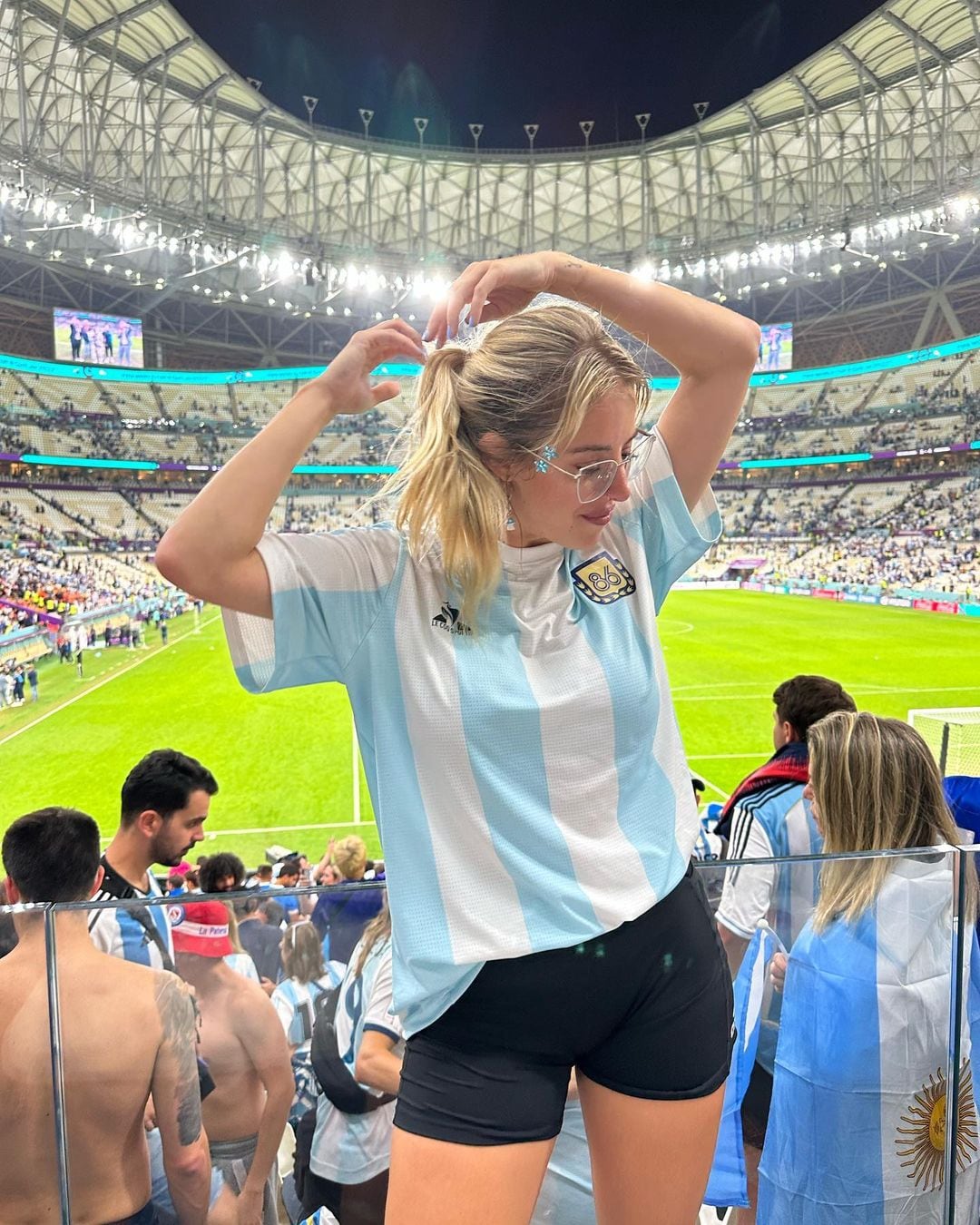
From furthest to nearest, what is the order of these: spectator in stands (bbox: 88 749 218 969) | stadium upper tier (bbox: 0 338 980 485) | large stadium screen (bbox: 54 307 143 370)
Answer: stadium upper tier (bbox: 0 338 980 485) < large stadium screen (bbox: 54 307 143 370) < spectator in stands (bbox: 88 749 218 969)

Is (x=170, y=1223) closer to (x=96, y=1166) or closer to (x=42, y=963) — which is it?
(x=96, y=1166)

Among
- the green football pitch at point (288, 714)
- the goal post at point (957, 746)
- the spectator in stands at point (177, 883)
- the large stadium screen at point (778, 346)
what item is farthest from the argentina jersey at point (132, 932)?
the large stadium screen at point (778, 346)

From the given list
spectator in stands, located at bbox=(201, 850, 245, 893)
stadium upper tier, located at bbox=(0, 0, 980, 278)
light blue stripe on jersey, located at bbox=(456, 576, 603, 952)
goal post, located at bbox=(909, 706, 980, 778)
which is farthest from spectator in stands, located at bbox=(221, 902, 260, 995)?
stadium upper tier, located at bbox=(0, 0, 980, 278)

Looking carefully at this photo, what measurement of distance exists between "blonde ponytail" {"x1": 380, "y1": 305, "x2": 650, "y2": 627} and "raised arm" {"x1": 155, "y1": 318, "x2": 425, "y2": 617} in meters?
0.13

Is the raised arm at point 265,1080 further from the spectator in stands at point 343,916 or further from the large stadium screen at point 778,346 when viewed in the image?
the large stadium screen at point 778,346

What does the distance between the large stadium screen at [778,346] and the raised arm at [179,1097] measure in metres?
36.1

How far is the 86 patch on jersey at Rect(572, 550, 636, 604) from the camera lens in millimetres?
1031

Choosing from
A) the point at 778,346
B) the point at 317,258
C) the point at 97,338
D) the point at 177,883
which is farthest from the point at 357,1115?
the point at 97,338

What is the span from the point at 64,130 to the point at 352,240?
1235 centimetres

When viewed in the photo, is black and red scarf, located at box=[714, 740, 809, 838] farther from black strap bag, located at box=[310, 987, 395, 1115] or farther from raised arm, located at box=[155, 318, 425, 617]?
raised arm, located at box=[155, 318, 425, 617]

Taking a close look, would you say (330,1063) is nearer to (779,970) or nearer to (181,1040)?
(181,1040)

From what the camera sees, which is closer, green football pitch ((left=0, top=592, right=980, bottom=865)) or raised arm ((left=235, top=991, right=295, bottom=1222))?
raised arm ((left=235, top=991, right=295, bottom=1222))

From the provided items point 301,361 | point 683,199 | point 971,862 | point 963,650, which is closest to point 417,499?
point 971,862

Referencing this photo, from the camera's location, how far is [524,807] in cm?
90
